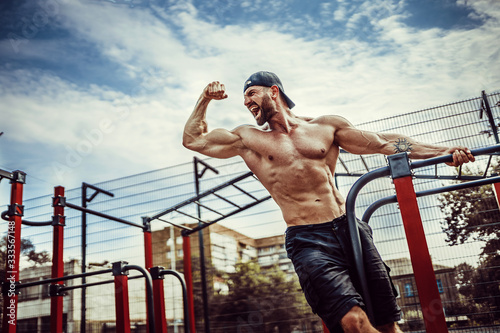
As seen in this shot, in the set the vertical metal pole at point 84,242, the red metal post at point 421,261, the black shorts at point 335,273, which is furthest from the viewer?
the vertical metal pole at point 84,242

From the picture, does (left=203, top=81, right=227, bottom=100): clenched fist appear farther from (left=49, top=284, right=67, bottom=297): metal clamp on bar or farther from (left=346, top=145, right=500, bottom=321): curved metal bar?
(left=49, top=284, right=67, bottom=297): metal clamp on bar

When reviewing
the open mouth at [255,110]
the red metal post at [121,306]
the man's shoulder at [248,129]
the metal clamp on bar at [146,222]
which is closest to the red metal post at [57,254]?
the red metal post at [121,306]

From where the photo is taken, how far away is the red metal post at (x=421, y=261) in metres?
1.20

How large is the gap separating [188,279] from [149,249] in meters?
0.64

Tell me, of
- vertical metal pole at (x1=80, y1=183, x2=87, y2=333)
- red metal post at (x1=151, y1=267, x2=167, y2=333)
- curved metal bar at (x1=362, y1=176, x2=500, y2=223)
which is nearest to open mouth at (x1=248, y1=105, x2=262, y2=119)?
curved metal bar at (x1=362, y1=176, x2=500, y2=223)

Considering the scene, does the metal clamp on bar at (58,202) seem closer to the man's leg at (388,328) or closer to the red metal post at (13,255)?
the red metal post at (13,255)

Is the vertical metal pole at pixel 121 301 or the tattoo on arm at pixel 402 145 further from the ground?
the tattoo on arm at pixel 402 145

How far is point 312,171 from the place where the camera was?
1.94 meters

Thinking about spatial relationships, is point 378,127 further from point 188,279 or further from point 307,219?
point 307,219

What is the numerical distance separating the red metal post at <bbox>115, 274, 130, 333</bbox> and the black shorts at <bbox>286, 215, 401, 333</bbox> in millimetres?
1793

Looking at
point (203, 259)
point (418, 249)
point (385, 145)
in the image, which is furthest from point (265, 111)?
point (203, 259)

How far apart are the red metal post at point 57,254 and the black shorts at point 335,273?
2.59 m

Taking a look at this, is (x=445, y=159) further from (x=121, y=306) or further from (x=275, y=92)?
(x=121, y=306)

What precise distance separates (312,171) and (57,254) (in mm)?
2850
